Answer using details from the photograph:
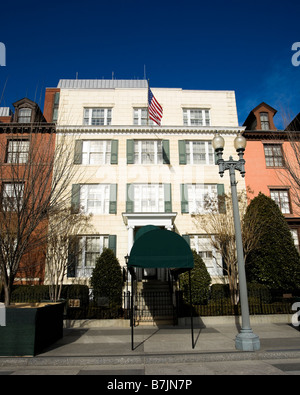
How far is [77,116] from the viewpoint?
67.3ft

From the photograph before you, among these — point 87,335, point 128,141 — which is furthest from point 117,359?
point 128,141

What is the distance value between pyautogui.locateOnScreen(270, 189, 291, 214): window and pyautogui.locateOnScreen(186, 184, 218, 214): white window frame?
4.15 m

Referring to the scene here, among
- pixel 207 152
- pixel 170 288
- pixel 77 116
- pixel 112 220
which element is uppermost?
pixel 77 116

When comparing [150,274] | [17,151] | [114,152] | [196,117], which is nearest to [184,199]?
[150,274]

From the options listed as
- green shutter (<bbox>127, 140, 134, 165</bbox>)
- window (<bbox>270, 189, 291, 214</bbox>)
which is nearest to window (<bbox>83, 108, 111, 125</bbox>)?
green shutter (<bbox>127, 140, 134, 165</bbox>)

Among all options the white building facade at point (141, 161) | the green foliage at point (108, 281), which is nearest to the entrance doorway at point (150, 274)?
the white building facade at point (141, 161)

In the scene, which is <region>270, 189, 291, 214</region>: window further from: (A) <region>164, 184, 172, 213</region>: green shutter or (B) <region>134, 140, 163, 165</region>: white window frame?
(B) <region>134, 140, 163, 165</region>: white window frame

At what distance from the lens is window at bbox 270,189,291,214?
1980 centimetres

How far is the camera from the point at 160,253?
28.7 feet

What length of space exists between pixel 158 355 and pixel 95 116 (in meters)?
17.1

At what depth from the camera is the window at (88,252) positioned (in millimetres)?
17344
